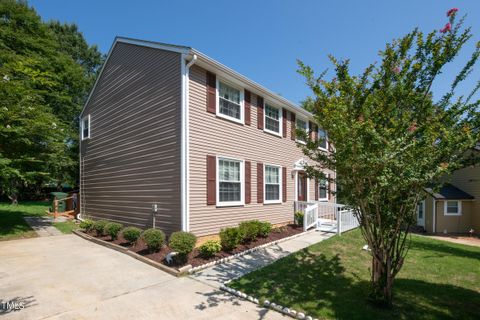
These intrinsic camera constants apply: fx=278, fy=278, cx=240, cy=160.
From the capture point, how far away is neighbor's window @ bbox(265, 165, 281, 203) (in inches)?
451

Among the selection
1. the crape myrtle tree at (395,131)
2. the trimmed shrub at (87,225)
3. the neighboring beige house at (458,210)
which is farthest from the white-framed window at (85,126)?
the neighboring beige house at (458,210)

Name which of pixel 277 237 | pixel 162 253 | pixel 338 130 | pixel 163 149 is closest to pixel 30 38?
pixel 163 149

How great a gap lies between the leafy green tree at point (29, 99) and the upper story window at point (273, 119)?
7.57 meters

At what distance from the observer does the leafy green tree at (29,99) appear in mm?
6805

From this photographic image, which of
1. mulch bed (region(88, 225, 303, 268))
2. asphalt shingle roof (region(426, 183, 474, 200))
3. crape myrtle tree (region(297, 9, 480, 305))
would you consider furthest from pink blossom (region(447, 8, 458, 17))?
asphalt shingle roof (region(426, 183, 474, 200))

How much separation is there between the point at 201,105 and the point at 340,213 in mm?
6338

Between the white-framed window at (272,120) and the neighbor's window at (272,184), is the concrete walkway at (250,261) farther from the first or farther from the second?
the white-framed window at (272,120)

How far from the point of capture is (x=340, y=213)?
10.3 metres

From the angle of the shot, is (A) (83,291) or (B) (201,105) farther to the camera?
(B) (201,105)

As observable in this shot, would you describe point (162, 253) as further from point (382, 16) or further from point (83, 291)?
point (382, 16)

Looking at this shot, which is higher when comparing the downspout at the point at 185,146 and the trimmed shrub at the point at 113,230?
the downspout at the point at 185,146

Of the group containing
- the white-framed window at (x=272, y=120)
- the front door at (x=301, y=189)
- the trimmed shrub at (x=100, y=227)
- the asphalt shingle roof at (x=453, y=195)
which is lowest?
the trimmed shrub at (x=100, y=227)

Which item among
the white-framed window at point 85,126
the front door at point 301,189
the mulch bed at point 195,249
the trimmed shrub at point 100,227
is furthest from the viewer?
the white-framed window at point 85,126

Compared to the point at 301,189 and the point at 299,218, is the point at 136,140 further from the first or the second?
the point at 301,189
